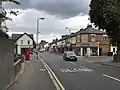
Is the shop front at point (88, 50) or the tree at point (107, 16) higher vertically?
the tree at point (107, 16)

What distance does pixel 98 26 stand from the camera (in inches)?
2098

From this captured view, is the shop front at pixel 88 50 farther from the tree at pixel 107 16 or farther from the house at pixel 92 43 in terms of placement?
the tree at pixel 107 16

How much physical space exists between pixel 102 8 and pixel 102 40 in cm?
5386

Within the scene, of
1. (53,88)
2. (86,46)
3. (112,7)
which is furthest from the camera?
(86,46)

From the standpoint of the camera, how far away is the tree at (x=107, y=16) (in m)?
45.7

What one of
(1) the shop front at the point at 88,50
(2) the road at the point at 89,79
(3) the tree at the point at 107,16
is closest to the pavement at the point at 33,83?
(2) the road at the point at 89,79

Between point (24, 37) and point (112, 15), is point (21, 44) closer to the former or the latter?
point (24, 37)

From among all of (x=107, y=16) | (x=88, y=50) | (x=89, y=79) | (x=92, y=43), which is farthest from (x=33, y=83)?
(x=92, y=43)

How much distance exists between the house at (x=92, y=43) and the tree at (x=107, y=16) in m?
45.9

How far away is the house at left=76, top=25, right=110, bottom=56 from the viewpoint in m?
99.9

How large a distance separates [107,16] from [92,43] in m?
52.9

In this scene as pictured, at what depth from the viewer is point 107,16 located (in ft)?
156

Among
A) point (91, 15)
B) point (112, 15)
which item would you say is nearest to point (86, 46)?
point (91, 15)

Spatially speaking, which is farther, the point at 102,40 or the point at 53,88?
the point at 102,40
